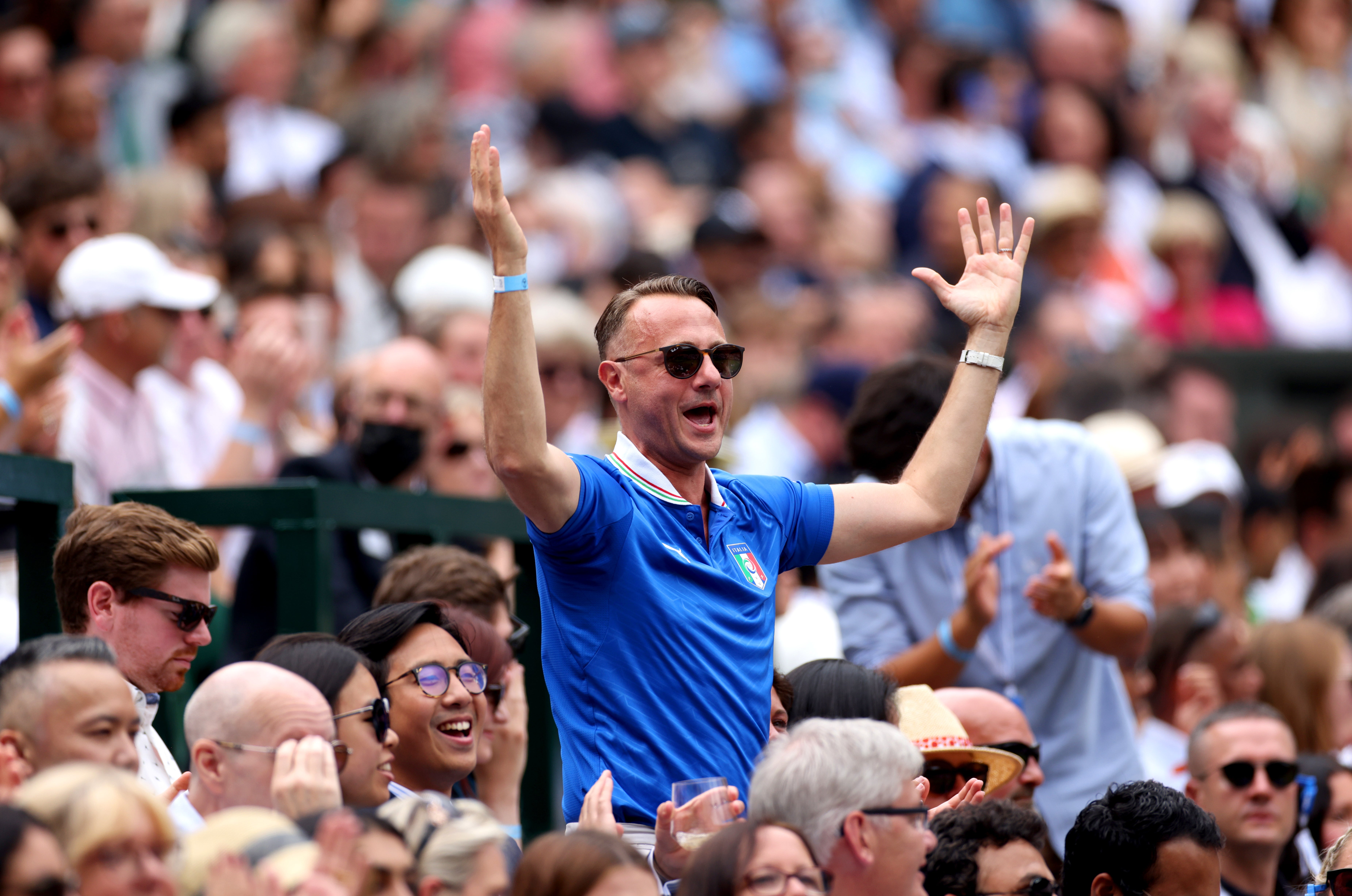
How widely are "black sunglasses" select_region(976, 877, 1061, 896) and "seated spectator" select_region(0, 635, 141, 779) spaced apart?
6.58 feet

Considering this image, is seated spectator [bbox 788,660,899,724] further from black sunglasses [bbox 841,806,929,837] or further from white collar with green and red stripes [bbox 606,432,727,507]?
white collar with green and red stripes [bbox 606,432,727,507]

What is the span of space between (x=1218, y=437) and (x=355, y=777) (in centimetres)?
705

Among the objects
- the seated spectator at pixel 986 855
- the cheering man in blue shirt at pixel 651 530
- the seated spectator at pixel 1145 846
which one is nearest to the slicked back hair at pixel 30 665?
the cheering man in blue shirt at pixel 651 530

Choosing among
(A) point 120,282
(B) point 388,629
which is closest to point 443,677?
(B) point 388,629

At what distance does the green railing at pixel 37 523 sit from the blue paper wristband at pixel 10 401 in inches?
11.4

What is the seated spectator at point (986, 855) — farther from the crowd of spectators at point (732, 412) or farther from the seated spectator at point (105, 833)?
the seated spectator at point (105, 833)

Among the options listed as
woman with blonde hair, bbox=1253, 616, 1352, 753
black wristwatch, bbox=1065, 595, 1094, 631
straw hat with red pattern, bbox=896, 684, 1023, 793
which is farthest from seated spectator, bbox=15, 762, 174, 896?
woman with blonde hair, bbox=1253, 616, 1352, 753

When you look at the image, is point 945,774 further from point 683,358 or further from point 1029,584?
point 683,358

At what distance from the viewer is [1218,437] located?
10.2 m

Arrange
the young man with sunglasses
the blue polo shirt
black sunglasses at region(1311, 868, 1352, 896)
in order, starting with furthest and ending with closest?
the young man with sunglasses < black sunglasses at region(1311, 868, 1352, 896) < the blue polo shirt

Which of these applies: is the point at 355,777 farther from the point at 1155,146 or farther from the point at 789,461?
the point at 1155,146

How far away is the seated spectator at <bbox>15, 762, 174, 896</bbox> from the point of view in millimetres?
3176

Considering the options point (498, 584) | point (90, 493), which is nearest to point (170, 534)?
point (498, 584)

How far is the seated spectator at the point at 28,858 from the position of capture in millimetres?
2975
